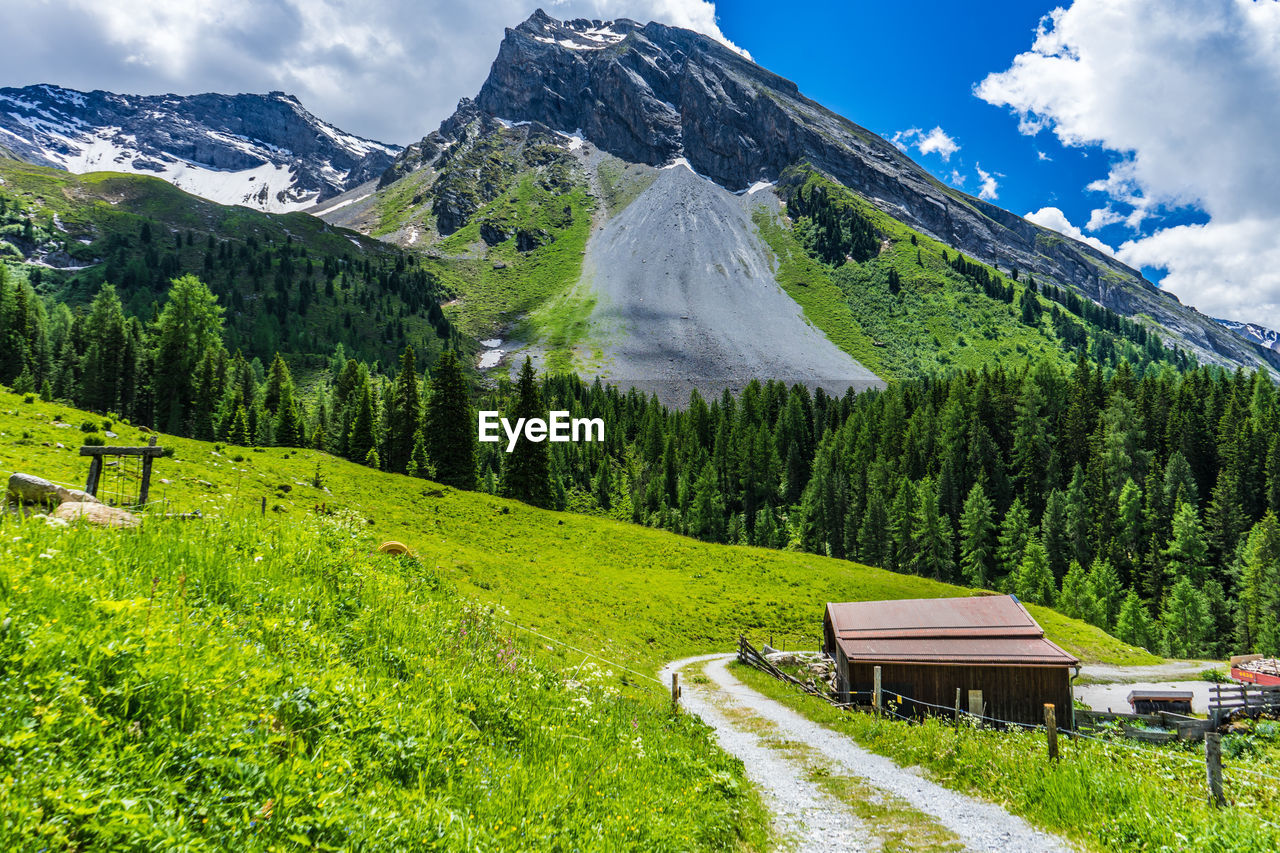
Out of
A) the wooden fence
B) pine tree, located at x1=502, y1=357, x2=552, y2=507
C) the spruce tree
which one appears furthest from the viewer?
the spruce tree

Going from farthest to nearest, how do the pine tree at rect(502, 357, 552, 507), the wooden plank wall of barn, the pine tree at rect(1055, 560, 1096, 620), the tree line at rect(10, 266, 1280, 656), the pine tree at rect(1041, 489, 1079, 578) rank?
the pine tree at rect(1041, 489, 1079, 578) < the pine tree at rect(1055, 560, 1096, 620) < the tree line at rect(10, 266, 1280, 656) < the pine tree at rect(502, 357, 552, 507) < the wooden plank wall of barn

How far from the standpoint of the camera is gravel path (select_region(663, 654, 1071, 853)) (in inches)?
424

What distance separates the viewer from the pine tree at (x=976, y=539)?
89.7 m

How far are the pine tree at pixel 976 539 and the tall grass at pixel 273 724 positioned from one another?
3705 inches

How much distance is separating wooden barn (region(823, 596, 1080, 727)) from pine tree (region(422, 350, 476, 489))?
165ft

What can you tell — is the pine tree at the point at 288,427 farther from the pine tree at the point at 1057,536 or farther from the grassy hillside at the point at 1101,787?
the pine tree at the point at 1057,536

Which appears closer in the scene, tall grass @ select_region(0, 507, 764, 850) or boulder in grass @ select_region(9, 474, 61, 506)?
tall grass @ select_region(0, 507, 764, 850)

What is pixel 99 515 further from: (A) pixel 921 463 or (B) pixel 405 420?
(A) pixel 921 463

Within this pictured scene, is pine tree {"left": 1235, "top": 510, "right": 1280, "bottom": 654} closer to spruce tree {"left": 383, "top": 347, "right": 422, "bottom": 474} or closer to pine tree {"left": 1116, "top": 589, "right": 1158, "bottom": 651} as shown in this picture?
pine tree {"left": 1116, "top": 589, "right": 1158, "bottom": 651}

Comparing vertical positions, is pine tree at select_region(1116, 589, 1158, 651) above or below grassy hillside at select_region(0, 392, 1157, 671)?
below

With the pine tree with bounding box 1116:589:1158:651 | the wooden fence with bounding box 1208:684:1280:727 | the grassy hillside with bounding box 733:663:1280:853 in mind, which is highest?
the grassy hillside with bounding box 733:663:1280:853

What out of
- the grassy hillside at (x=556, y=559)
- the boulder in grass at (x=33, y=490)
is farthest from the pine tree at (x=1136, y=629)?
the boulder in grass at (x=33, y=490)

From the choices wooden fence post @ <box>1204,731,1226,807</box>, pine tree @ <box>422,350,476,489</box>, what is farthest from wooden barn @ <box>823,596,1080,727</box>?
pine tree @ <box>422,350,476,489</box>

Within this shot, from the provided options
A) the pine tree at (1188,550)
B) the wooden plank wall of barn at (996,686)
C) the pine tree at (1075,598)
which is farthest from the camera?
the pine tree at (1188,550)
